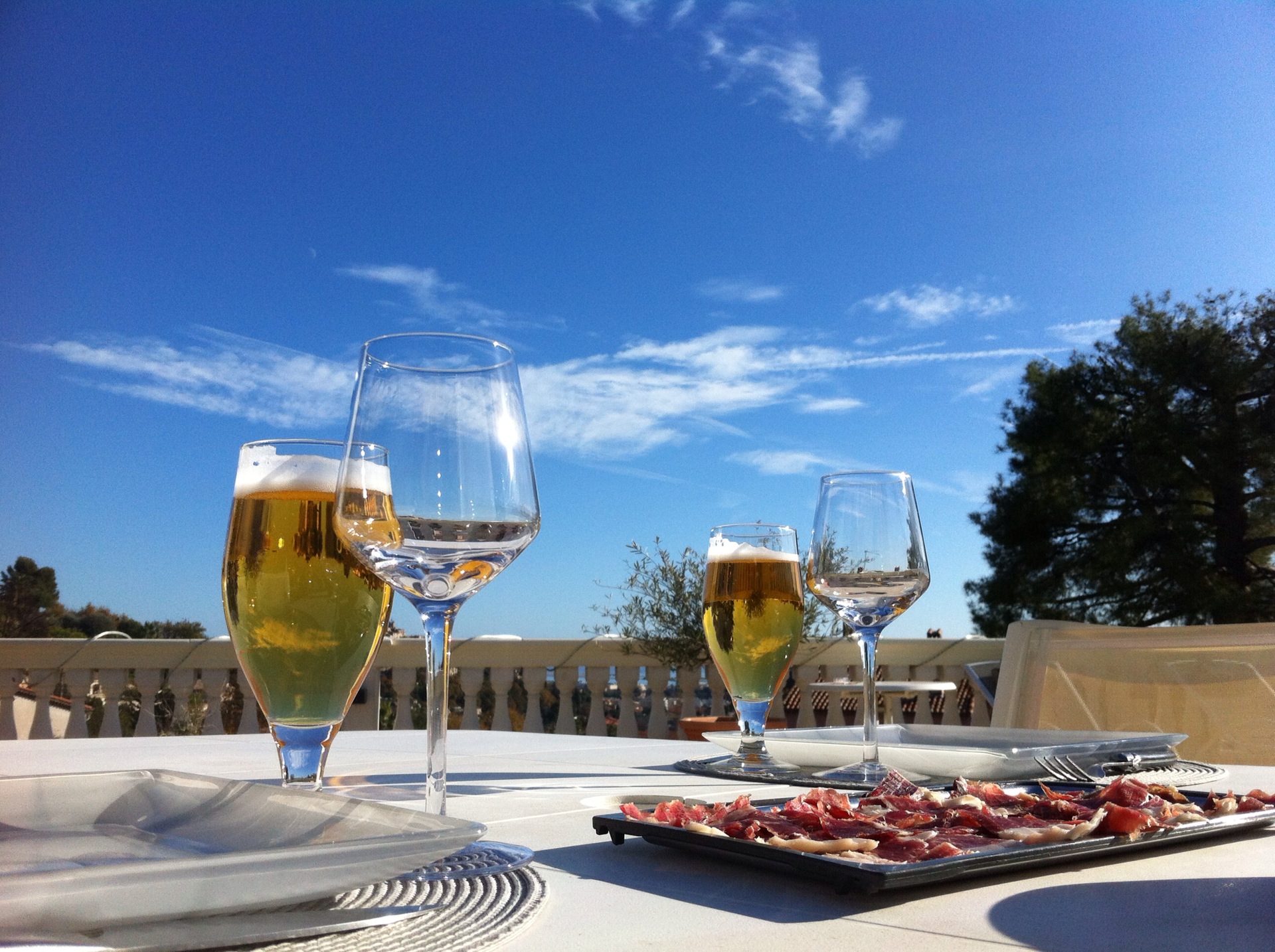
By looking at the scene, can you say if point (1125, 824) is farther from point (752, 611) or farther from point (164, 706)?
point (164, 706)

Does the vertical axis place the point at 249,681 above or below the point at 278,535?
below

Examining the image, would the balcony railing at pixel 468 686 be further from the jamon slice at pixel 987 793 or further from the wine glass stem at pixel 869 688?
the jamon slice at pixel 987 793

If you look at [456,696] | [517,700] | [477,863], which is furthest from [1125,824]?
[456,696]

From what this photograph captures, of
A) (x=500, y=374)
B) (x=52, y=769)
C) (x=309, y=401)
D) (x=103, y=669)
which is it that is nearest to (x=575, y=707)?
(x=103, y=669)

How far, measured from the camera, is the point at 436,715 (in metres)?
0.61

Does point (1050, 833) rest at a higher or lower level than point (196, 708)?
higher

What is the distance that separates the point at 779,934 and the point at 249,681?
1.87ft

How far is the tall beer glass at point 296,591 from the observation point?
814 millimetres

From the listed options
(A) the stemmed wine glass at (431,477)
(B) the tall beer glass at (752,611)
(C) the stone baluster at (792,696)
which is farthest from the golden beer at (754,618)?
(C) the stone baluster at (792,696)

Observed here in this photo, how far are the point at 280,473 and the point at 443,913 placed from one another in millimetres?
505

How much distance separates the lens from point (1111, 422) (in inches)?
585

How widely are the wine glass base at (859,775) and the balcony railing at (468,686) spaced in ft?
14.6

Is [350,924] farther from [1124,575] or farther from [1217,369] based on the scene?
[1217,369]

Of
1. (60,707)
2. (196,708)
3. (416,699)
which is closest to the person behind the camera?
(196,708)
